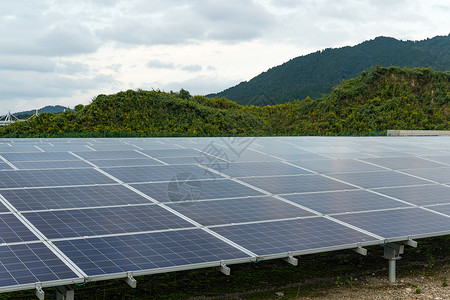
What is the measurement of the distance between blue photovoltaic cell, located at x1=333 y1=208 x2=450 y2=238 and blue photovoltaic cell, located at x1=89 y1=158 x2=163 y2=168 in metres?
10.5

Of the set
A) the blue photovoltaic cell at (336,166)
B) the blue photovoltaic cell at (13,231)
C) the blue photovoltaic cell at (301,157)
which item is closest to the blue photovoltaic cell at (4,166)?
the blue photovoltaic cell at (13,231)

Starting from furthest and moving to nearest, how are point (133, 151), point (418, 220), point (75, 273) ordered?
point (133, 151) → point (418, 220) → point (75, 273)

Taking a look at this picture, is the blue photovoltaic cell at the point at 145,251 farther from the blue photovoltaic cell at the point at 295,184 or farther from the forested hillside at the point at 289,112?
the forested hillside at the point at 289,112

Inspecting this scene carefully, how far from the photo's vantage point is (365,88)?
366ft

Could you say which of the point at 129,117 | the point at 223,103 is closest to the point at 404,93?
the point at 223,103

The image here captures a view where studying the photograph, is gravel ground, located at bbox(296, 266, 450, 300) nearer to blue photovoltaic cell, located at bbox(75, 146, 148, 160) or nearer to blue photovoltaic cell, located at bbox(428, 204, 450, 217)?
blue photovoltaic cell, located at bbox(428, 204, 450, 217)

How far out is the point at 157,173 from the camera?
76.6ft

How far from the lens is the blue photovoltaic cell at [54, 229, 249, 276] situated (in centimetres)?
1376

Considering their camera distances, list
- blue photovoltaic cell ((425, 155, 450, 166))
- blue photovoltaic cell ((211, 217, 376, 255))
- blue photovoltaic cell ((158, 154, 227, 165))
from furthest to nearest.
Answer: blue photovoltaic cell ((425, 155, 450, 166)) → blue photovoltaic cell ((158, 154, 227, 165)) → blue photovoltaic cell ((211, 217, 376, 255))

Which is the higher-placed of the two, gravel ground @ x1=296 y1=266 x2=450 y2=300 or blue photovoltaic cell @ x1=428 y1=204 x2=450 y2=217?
blue photovoltaic cell @ x1=428 y1=204 x2=450 y2=217

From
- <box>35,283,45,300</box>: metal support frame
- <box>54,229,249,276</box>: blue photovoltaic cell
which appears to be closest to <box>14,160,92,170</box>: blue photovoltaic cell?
<box>54,229,249,276</box>: blue photovoltaic cell

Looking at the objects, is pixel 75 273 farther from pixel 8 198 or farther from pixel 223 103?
pixel 223 103

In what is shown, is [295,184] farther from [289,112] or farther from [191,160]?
[289,112]

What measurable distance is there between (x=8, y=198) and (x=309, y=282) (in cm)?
1163
